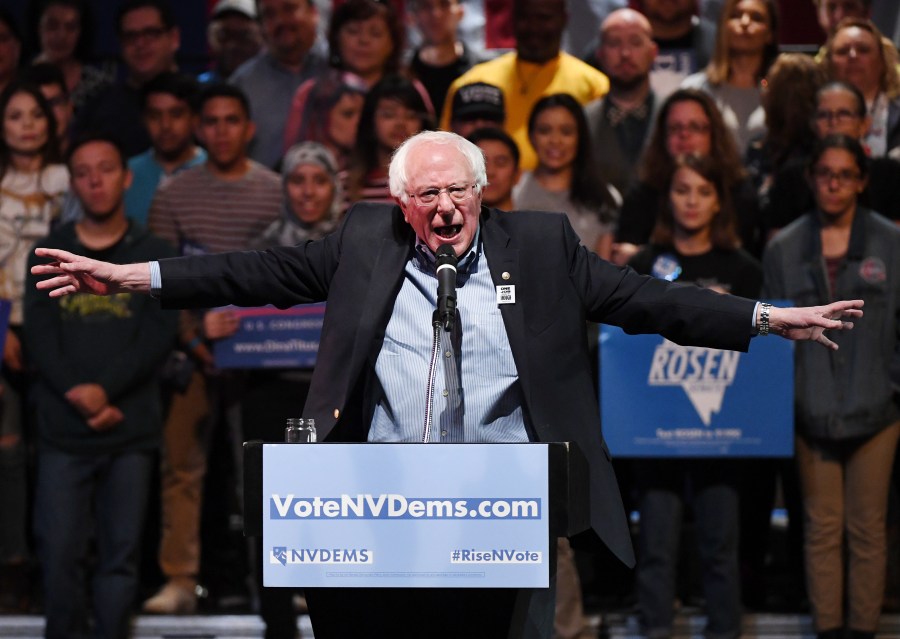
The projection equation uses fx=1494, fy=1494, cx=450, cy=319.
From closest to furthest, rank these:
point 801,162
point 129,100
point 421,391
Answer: point 421,391, point 801,162, point 129,100

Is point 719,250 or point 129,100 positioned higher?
point 129,100

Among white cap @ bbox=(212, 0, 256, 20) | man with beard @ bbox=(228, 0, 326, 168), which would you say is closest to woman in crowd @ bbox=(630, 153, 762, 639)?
man with beard @ bbox=(228, 0, 326, 168)

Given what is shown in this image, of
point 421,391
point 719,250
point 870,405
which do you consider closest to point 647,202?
point 719,250

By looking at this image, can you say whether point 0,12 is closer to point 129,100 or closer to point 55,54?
point 55,54

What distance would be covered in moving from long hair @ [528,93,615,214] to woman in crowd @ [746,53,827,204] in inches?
28.0

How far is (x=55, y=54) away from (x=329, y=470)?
554cm

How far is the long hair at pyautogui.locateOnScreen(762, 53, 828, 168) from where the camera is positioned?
6.81 meters

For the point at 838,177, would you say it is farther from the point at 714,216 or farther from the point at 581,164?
the point at 581,164

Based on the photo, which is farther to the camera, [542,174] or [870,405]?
[542,174]

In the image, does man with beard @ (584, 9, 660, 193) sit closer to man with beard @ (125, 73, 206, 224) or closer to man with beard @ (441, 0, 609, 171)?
man with beard @ (441, 0, 609, 171)

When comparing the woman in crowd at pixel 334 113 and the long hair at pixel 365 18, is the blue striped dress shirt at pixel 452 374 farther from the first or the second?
the long hair at pixel 365 18

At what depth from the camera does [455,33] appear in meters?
8.07

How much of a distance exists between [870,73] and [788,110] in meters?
0.59

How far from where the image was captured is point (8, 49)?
7.96m
